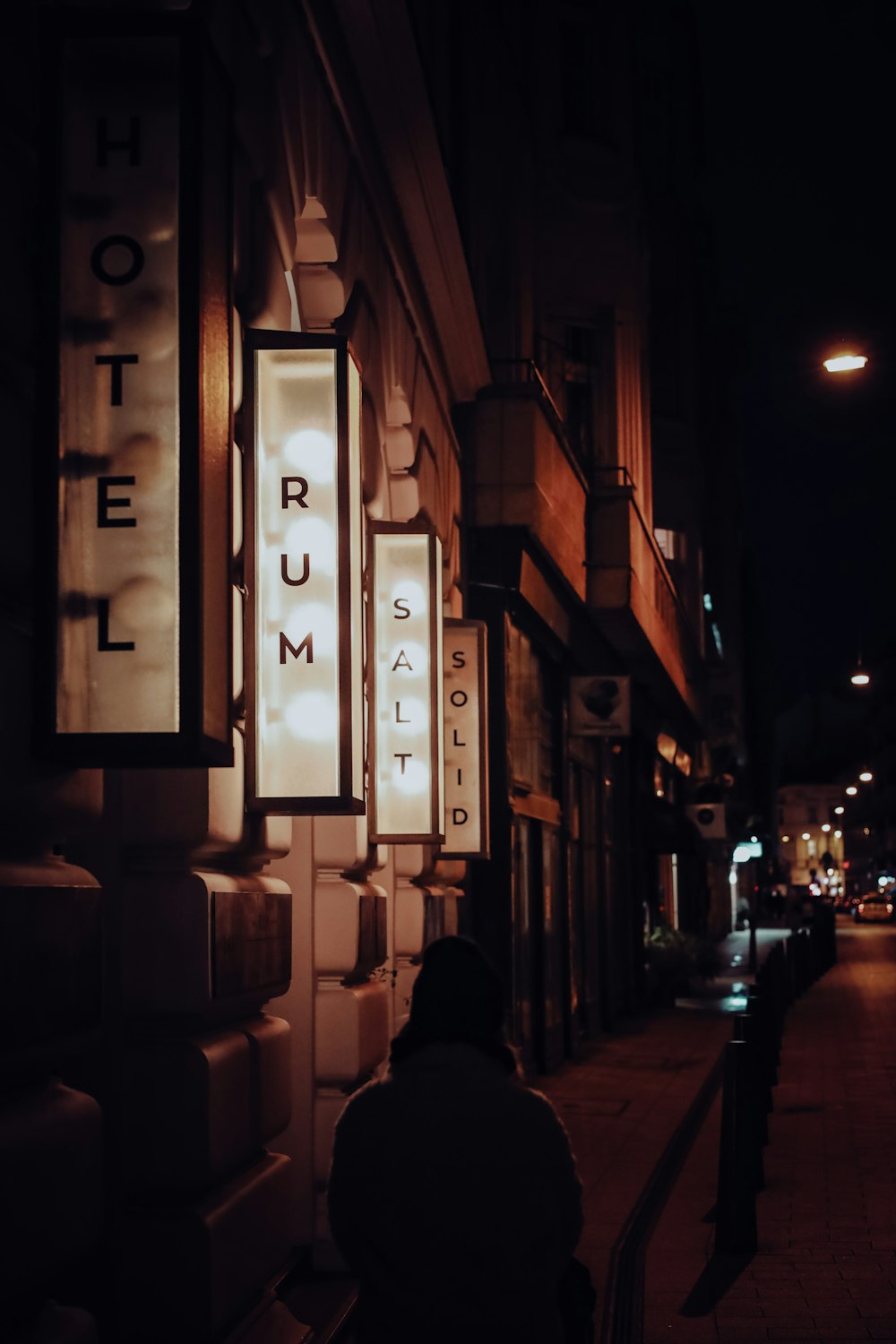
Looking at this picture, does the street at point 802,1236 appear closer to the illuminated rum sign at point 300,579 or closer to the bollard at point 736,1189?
the bollard at point 736,1189

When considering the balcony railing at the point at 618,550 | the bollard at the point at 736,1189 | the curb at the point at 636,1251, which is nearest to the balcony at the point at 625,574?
the balcony railing at the point at 618,550

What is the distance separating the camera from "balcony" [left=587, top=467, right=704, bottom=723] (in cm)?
1964

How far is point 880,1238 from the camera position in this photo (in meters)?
8.97

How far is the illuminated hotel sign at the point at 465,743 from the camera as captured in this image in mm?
11812

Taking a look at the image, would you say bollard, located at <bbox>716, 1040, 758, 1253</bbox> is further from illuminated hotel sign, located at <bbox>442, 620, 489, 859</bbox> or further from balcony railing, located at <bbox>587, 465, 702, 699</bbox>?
balcony railing, located at <bbox>587, 465, 702, 699</bbox>

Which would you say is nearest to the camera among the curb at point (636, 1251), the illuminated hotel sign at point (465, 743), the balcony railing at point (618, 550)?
the curb at point (636, 1251)

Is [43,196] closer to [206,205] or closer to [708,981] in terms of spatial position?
[206,205]

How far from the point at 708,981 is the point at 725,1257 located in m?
26.2

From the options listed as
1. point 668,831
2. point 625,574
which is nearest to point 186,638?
point 625,574

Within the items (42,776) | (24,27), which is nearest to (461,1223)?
(42,776)

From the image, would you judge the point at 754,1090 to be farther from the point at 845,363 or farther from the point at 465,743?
the point at 845,363

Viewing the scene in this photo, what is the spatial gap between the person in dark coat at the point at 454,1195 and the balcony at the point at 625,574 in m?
16.1

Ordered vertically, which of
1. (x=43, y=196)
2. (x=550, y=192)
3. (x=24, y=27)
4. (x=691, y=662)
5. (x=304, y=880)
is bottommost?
(x=304, y=880)

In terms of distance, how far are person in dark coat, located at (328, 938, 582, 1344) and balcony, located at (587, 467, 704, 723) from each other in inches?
636
